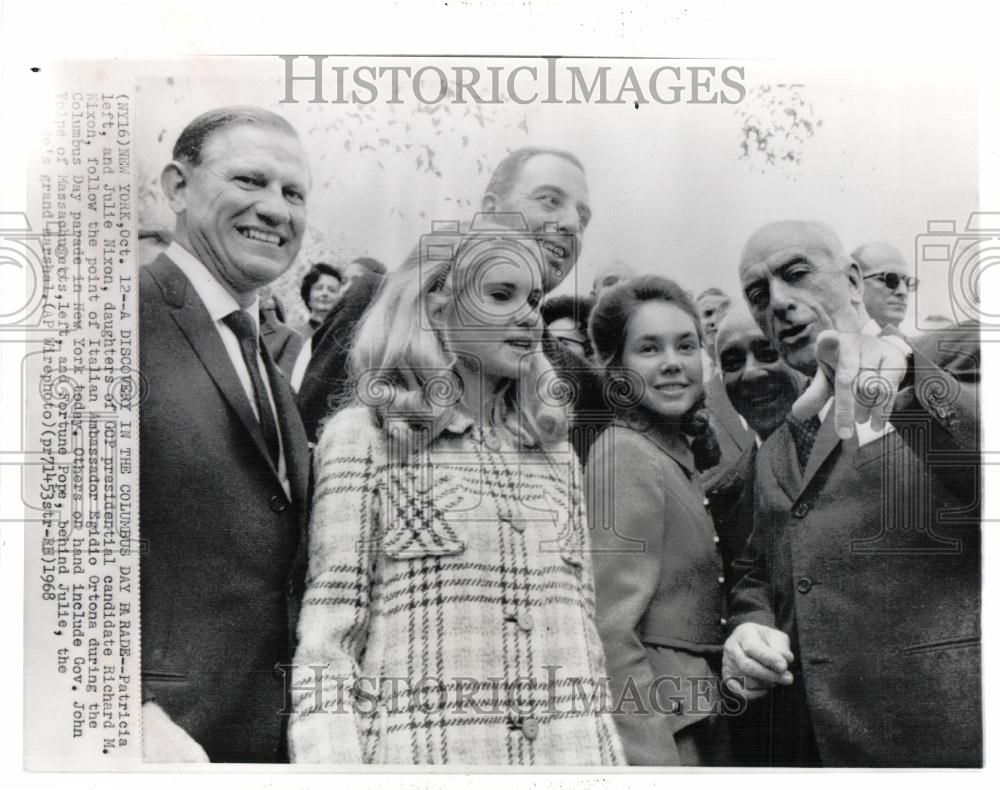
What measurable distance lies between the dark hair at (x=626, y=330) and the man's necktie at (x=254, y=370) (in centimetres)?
103

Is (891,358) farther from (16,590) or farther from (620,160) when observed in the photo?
(16,590)

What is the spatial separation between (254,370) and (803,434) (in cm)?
173

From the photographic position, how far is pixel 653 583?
306 cm

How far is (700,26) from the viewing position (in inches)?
122

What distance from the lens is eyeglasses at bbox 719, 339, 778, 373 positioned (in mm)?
3090

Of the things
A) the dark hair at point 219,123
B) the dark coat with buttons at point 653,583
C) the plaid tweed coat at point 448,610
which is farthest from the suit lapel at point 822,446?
the dark hair at point 219,123

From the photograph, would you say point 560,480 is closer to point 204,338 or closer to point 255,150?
point 204,338

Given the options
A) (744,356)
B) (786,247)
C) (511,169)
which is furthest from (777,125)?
(511,169)

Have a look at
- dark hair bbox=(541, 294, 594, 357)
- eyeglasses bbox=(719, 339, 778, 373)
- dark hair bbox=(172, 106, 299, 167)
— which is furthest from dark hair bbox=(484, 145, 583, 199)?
eyeglasses bbox=(719, 339, 778, 373)

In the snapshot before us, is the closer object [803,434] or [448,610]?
[448,610]

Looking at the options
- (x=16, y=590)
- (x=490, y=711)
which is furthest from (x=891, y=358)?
(x=16, y=590)

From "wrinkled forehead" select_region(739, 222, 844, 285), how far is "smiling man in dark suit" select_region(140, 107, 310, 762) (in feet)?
4.65

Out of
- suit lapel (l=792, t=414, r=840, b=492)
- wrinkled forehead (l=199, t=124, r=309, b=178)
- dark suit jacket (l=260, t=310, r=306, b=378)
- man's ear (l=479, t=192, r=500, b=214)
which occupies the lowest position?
suit lapel (l=792, t=414, r=840, b=492)

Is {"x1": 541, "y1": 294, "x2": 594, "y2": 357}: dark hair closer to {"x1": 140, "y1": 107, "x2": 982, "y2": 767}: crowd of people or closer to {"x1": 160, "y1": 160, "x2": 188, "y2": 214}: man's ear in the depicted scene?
{"x1": 140, "y1": 107, "x2": 982, "y2": 767}: crowd of people
